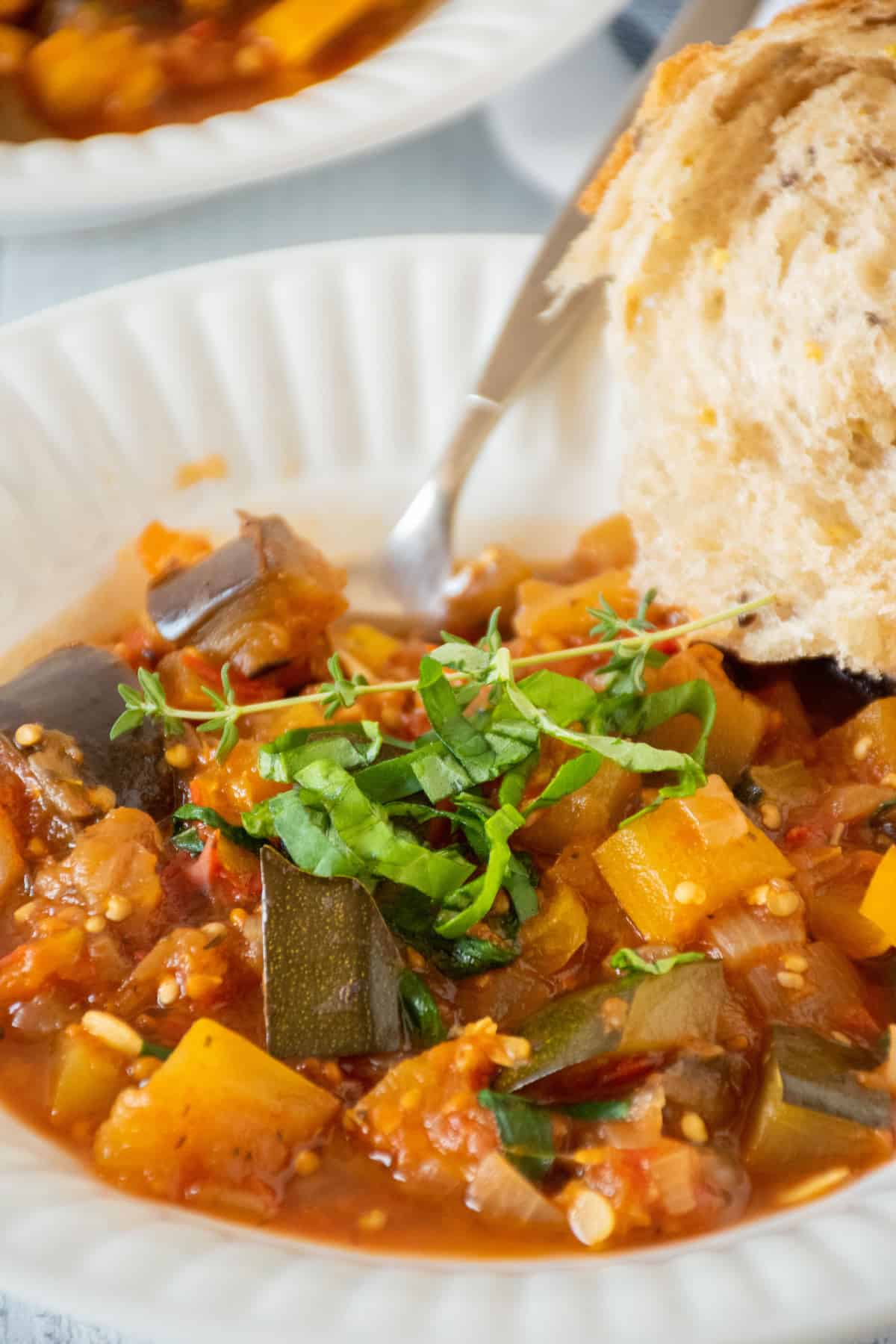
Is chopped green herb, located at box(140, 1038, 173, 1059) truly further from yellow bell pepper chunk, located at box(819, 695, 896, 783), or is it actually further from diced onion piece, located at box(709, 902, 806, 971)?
yellow bell pepper chunk, located at box(819, 695, 896, 783)

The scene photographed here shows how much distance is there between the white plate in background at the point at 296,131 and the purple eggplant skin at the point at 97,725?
134 cm

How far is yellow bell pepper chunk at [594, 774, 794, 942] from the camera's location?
97.7 inches

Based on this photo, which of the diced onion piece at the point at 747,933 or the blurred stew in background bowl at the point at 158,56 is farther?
the blurred stew in background bowl at the point at 158,56

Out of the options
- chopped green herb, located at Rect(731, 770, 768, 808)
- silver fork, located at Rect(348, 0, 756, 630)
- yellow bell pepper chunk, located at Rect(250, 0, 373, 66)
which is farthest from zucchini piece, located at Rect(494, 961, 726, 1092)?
yellow bell pepper chunk, located at Rect(250, 0, 373, 66)

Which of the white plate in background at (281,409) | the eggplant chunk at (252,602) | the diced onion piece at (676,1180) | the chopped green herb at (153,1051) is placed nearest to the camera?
the diced onion piece at (676,1180)

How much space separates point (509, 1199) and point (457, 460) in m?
1.96

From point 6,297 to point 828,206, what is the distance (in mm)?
2654

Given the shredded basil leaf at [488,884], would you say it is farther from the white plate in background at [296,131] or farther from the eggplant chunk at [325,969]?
the white plate in background at [296,131]

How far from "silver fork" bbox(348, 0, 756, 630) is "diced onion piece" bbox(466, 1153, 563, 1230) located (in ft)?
5.38

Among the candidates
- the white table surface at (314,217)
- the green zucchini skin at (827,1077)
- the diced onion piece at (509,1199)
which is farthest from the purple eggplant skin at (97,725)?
the white table surface at (314,217)

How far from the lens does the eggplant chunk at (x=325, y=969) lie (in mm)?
2355

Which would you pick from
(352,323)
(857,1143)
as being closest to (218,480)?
(352,323)

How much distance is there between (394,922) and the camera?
2.54m

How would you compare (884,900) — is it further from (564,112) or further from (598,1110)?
(564,112)
